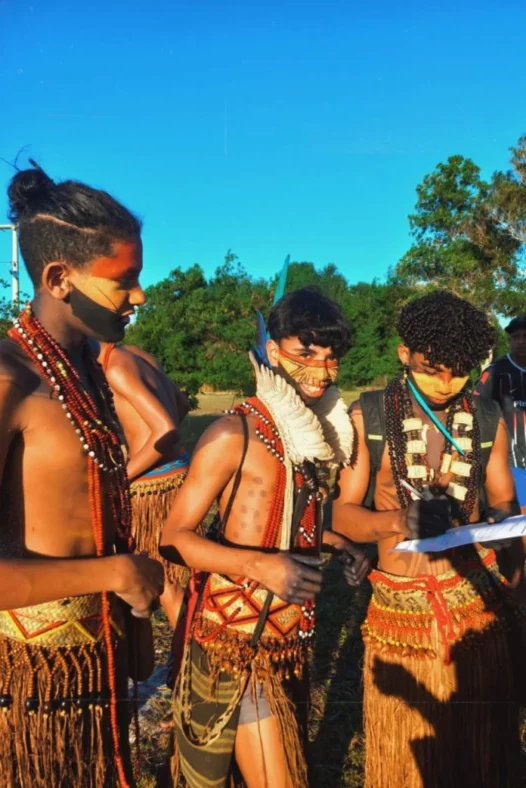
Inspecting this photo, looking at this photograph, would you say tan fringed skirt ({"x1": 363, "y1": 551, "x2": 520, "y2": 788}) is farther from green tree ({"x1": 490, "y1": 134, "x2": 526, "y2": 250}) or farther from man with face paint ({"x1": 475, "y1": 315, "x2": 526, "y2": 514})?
green tree ({"x1": 490, "y1": 134, "x2": 526, "y2": 250})

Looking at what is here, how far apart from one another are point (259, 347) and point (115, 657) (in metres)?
1.19

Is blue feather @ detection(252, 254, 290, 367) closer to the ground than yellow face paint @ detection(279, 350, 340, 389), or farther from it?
farther from it

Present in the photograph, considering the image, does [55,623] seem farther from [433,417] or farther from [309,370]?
[433,417]

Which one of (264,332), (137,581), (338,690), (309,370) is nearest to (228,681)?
(137,581)

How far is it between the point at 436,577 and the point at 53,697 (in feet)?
5.00

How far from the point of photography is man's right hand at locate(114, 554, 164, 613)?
1.65 meters

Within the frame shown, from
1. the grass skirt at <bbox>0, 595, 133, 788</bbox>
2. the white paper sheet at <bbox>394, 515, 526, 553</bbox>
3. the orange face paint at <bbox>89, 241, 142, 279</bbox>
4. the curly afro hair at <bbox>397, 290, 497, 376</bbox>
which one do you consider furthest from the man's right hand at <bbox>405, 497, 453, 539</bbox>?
the orange face paint at <bbox>89, 241, 142, 279</bbox>

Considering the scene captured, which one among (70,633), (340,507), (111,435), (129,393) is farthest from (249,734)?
(129,393)

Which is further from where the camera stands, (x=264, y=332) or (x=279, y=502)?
(x=264, y=332)

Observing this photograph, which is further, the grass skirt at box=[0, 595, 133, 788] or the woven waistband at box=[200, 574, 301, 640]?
the woven waistband at box=[200, 574, 301, 640]

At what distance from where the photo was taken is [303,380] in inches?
91.9

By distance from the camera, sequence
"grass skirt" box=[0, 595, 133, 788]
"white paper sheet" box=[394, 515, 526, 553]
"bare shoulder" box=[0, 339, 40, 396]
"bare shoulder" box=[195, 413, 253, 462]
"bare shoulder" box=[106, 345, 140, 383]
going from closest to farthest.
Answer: "bare shoulder" box=[0, 339, 40, 396]
"grass skirt" box=[0, 595, 133, 788]
"white paper sheet" box=[394, 515, 526, 553]
"bare shoulder" box=[195, 413, 253, 462]
"bare shoulder" box=[106, 345, 140, 383]

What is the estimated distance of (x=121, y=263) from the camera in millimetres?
1873

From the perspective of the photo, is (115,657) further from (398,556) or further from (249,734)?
(398,556)
